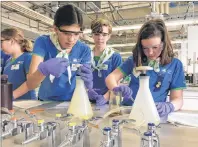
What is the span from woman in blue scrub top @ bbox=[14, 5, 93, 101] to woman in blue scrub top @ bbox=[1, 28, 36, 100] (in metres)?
0.35

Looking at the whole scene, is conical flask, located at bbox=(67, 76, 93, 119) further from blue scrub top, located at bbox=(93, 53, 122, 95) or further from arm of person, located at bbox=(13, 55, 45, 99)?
blue scrub top, located at bbox=(93, 53, 122, 95)

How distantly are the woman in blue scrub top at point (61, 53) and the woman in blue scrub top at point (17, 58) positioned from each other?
35cm

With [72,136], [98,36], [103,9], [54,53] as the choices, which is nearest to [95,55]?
[98,36]

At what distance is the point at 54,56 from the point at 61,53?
0.06 meters

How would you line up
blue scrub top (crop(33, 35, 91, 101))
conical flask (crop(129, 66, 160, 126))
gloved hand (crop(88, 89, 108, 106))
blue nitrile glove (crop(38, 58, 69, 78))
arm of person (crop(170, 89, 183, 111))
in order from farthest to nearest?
blue scrub top (crop(33, 35, 91, 101))
gloved hand (crop(88, 89, 108, 106))
arm of person (crop(170, 89, 183, 111))
blue nitrile glove (crop(38, 58, 69, 78))
conical flask (crop(129, 66, 160, 126))

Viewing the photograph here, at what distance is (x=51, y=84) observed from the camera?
56.7 inches

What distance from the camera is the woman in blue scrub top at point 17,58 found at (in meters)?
1.79

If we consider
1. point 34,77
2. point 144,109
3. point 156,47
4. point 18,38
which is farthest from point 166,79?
point 18,38

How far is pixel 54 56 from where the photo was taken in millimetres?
1440

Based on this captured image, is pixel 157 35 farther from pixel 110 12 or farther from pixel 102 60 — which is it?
pixel 110 12

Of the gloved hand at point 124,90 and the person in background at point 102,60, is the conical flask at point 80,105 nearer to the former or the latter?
the gloved hand at point 124,90

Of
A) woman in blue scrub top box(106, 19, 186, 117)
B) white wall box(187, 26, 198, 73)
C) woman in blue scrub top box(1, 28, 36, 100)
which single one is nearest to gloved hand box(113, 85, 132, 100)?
woman in blue scrub top box(106, 19, 186, 117)

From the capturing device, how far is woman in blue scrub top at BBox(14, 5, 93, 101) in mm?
1253

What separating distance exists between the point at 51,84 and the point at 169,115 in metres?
0.79
